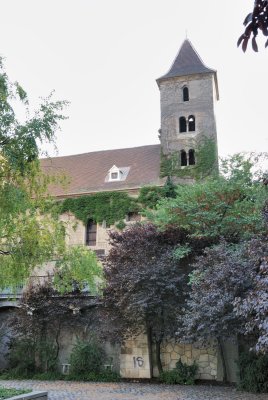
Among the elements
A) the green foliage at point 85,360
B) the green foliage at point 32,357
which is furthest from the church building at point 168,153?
the green foliage at point 85,360

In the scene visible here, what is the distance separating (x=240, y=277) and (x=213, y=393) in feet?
14.2

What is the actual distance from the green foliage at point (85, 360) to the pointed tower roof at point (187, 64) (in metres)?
22.1

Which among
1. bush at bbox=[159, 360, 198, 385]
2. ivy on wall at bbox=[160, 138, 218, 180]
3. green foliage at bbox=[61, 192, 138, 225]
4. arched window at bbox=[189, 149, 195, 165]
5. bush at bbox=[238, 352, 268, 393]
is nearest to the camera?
bush at bbox=[238, 352, 268, 393]

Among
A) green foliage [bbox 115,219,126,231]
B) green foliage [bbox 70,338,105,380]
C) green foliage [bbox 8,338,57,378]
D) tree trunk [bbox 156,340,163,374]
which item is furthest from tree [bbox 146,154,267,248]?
green foliage [bbox 115,219,126,231]

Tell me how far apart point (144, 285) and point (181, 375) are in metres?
3.95

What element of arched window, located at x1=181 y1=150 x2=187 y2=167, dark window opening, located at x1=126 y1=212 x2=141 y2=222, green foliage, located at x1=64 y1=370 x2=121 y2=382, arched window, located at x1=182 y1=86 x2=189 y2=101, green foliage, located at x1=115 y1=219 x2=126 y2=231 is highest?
arched window, located at x1=182 y1=86 x2=189 y2=101

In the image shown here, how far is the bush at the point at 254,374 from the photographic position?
14.2 m

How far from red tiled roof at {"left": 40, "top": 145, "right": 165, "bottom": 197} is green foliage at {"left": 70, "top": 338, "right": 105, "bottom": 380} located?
13453 mm

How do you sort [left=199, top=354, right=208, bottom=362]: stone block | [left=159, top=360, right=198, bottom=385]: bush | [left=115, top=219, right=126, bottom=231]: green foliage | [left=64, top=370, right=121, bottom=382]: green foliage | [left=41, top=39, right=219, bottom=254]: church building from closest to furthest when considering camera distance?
[left=159, top=360, right=198, bottom=385]: bush → [left=199, top=354, right=208, bottom=362]: stone block → [left=64, top=370, right=121, bottom=382]: green foliage → [left=115, top=219, right=126, bottom=231]: green foliage → [left=41, top=39, right=219, bottom=254]: church building

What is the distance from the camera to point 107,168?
109ft

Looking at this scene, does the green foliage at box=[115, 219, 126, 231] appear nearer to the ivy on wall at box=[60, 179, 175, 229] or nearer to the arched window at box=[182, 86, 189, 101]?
the ivy on wall at box=[60, 179, 175, 229]

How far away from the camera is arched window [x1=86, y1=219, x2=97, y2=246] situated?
30.8 meters

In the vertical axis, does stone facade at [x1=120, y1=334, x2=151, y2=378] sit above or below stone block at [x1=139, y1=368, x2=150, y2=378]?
above

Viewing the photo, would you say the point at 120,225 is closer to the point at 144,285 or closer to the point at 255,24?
the point at 144,285
